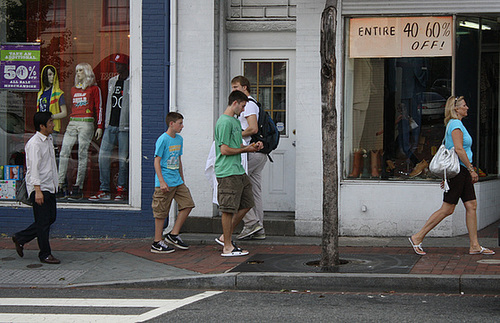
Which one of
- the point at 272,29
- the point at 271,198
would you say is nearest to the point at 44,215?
the point at 271,198

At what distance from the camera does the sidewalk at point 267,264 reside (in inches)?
301

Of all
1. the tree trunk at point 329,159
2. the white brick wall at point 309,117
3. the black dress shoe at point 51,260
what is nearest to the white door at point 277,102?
the white brick wall at point 309,117

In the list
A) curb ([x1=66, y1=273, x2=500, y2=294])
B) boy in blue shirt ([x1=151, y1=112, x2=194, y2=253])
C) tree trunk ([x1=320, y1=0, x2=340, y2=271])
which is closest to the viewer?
curb ([x1=66, y1=273, x2=500, y2=294])

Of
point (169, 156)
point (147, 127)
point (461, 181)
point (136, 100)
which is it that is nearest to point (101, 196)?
point (147, 127)

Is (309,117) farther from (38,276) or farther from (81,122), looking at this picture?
(38,276)

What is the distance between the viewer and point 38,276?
848cm

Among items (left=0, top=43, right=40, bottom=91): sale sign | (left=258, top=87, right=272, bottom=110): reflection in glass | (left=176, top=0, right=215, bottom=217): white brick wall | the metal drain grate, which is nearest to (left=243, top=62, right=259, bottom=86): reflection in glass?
(left=258, top=87, right=272, bottom=110): reflection in glass

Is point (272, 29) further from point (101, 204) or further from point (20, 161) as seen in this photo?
point (20, 161)

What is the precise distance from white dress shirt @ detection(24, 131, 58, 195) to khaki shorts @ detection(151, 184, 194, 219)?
4.36 ft

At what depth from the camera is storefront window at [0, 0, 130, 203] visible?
37.1 ft

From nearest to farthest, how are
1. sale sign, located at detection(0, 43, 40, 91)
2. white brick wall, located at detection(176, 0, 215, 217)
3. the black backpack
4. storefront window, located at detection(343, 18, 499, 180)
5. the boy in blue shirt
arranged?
the boy in blue shirt, the black backpack, storefront window, located at detection(343, 18, 499, 180), white brick wall, located at detection(176, 0, 215, 217), sale sign, located at detection(0, 43, 40, 91)

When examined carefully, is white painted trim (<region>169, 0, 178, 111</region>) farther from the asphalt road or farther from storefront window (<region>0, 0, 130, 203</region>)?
the asphalt road

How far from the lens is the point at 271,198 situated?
1125 centimetres

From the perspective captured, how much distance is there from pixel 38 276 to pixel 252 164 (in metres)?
3.24
